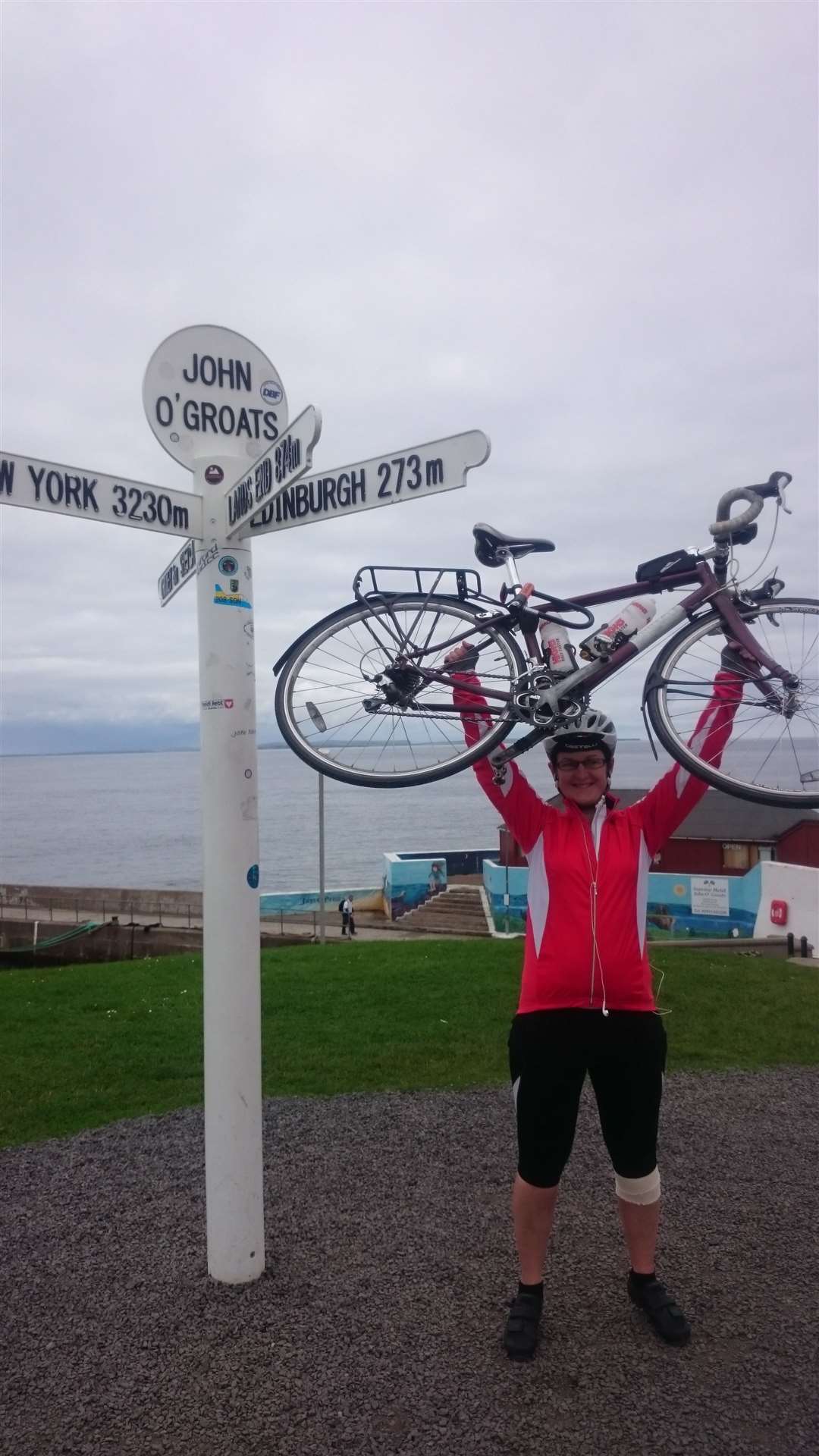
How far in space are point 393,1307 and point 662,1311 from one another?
1.09 meters

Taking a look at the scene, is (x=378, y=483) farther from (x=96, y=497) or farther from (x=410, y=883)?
(x=410, y=883)

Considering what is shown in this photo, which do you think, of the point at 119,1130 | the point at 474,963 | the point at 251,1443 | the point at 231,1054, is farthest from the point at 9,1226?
the point at 474,963

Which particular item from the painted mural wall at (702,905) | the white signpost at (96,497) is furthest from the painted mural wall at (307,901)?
the white signpost at (96,497)

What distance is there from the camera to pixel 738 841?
2673cm

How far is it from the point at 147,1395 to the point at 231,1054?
1.22m

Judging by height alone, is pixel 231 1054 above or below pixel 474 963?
above

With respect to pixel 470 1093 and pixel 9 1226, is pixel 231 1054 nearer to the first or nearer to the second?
pixel 9 1226

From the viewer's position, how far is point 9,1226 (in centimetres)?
457

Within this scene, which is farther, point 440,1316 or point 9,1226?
point 9,1226

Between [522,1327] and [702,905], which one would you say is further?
[702,905]

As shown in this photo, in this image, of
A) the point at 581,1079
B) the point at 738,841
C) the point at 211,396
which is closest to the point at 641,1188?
the point at 581,1079

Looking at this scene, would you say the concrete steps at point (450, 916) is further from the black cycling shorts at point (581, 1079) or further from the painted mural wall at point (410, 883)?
the black cycling shorts at point (581, 1079)

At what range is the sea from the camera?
4939cm

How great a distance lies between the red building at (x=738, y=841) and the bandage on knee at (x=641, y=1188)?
2238cm
